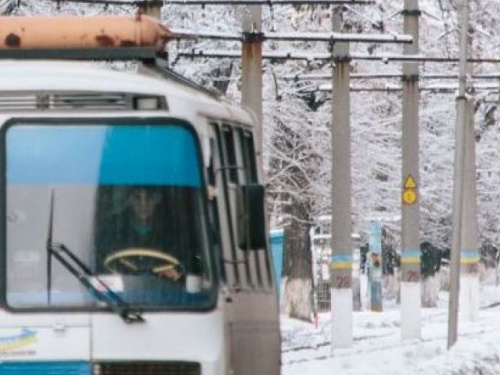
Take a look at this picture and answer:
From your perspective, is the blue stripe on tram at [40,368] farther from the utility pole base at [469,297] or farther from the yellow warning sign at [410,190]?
the utility pole base at [469,297]

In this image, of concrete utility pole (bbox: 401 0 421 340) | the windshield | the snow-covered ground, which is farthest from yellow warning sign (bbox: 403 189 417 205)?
the windshield

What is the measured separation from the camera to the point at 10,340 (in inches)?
349

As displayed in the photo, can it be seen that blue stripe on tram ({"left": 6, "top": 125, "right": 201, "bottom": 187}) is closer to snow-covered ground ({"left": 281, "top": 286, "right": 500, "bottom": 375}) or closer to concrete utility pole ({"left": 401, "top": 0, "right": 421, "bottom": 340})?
snow-covered ground ({"left": 281, "top": 286, "right": 500, "bottom": 375})

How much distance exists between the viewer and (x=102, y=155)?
9195 millimetres

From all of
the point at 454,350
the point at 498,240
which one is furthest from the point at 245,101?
the point at 498,240

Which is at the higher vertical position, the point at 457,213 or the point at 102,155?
the point at 102,155

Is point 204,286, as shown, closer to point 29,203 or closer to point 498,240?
point 29,203

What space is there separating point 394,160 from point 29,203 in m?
39.7

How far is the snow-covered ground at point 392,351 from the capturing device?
2612 centimetres

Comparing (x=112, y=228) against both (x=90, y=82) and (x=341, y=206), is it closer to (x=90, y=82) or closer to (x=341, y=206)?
(x=90, y=82)

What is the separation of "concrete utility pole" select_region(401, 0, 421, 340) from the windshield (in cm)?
2607

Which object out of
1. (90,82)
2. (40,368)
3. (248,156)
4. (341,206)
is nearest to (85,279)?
(40,368)

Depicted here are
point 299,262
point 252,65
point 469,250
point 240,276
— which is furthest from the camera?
point 299,262

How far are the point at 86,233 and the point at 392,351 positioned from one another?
2097 cm
